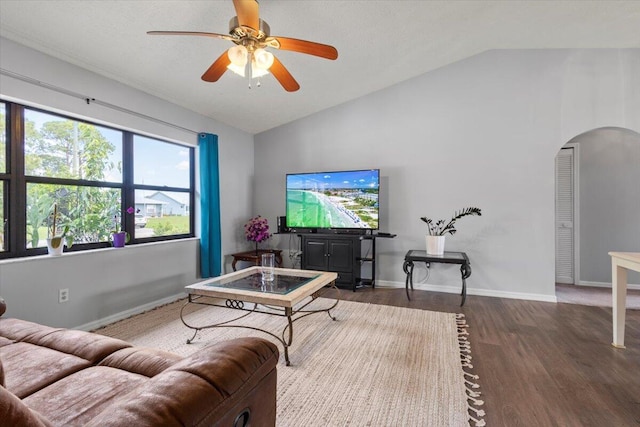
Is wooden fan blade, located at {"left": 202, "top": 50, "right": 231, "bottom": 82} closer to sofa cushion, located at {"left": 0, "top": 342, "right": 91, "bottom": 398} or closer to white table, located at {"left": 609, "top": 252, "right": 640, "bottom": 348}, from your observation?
sofa cushion, located at {"left": 0, "top": 342, "right": 91, "bottom": 398}

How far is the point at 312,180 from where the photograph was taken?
438 cm

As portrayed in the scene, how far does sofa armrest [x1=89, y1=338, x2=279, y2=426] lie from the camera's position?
28.5 inches

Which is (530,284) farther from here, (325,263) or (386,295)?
(325,263)

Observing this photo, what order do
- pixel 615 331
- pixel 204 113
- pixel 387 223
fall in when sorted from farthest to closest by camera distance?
pixel 387 223, pixel 204 113, pixel 615 331

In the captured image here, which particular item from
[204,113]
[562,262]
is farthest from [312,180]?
[562,262]

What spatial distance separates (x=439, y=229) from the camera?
4.00 meters

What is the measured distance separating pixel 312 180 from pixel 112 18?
109 inches

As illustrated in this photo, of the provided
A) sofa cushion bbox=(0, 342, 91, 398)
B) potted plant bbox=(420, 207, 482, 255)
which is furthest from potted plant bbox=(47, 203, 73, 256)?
potted plant bbox=(420, 207, 482, 255)

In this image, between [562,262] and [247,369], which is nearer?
[247,369]

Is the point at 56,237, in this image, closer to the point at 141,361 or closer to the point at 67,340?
the point at 67,340

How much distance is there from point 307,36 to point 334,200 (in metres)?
2.08

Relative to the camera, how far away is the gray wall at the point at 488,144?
3.53 metres

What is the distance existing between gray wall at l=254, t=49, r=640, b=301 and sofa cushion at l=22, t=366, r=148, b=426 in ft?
11.6

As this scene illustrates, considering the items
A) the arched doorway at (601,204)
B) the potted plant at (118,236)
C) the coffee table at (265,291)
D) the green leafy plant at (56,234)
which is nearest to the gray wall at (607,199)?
the arched doorway at (601,204)
